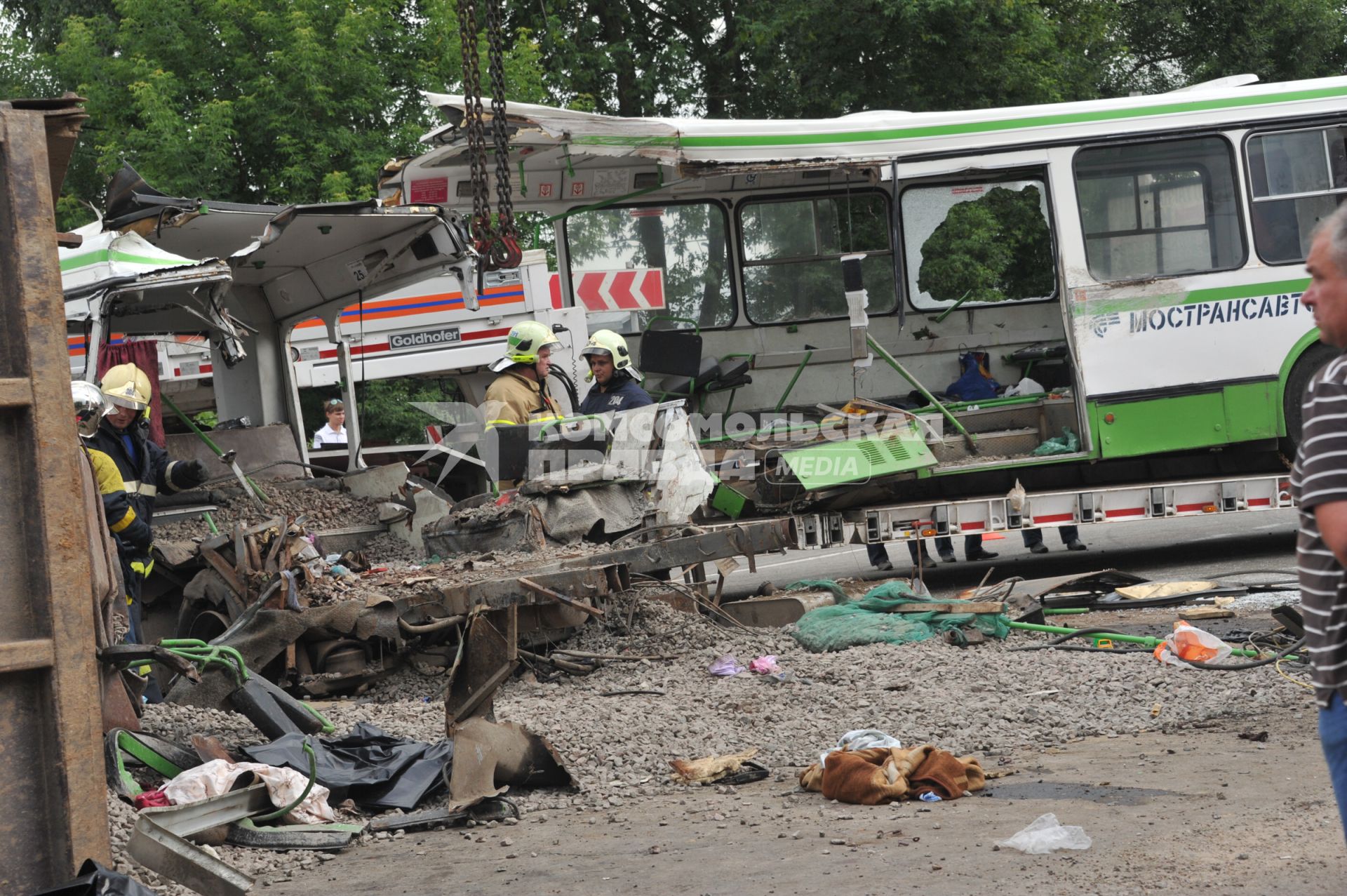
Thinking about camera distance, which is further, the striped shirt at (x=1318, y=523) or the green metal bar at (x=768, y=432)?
the green metal bar at (x=768, y=432)

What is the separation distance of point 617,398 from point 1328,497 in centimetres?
732

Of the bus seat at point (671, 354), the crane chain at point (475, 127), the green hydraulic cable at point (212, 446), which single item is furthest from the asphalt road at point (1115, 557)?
the green hydraulic cable at point (212, 446)

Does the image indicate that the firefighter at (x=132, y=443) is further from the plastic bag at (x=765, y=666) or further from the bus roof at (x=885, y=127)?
the plastic bag at (x=765, y=666)

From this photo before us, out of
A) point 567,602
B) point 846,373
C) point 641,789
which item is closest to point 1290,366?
point 846,373

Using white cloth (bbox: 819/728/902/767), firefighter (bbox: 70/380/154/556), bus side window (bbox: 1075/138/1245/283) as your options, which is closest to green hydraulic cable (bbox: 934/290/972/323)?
bus side window (bbox: 1075/138/1245/283)

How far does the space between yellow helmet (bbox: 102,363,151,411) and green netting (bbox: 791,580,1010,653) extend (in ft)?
13.6

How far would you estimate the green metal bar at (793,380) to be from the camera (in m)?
11.5

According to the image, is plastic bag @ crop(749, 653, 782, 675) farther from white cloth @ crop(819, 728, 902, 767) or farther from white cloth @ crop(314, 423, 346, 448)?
white cloth @ crop(314, 423, 346, 448)

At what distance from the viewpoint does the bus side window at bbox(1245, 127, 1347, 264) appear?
10.7m

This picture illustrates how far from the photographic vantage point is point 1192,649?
703cm

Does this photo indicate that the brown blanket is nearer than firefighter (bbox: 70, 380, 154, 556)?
Yes

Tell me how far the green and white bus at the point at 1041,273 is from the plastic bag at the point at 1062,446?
48 millimetres

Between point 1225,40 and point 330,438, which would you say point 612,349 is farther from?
point 1225,40

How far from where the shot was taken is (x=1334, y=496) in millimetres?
2414
